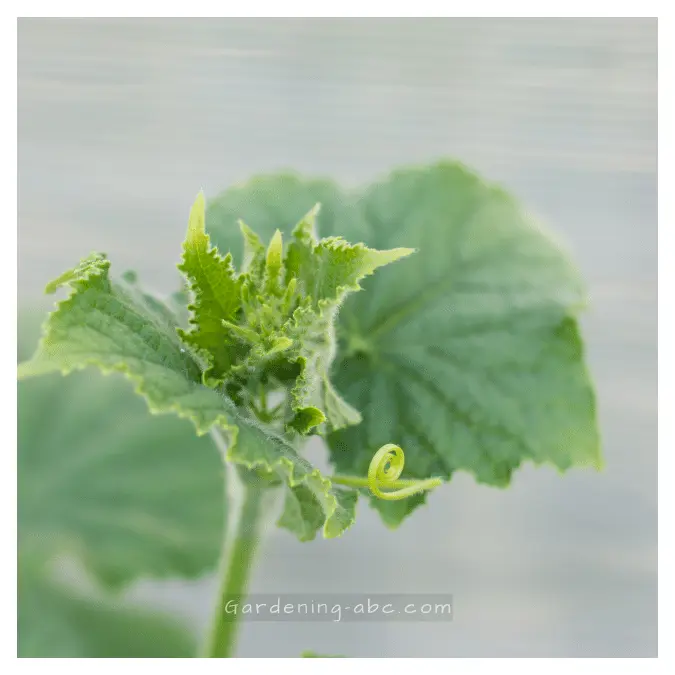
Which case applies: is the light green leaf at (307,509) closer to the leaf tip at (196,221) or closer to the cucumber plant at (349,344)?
the cucumber plant at (349,344)

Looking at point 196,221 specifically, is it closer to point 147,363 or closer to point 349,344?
point 147,363

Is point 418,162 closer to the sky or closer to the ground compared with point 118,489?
closer to the sky

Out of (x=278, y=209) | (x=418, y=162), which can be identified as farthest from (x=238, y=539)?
(x=418, y=162)

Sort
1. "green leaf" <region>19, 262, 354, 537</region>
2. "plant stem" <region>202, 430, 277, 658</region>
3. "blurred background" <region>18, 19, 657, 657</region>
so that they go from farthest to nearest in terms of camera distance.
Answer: "blurred background" <region>18, 19, 657, 657</region>
"plant stem" <region>202, 430, 277, 658</region>
"green leaf" <region>19, 262, 354, 537</region>

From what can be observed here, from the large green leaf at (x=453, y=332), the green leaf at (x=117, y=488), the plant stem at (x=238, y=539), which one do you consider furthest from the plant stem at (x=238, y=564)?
the green leaf at (x=117, y=488)

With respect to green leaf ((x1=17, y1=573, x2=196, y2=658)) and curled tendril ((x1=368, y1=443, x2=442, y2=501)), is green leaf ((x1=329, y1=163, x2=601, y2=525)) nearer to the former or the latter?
curled tendril ((x1=368, y1=443, x2=442, y2=501))

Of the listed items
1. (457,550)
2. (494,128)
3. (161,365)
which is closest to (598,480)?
(457,550)

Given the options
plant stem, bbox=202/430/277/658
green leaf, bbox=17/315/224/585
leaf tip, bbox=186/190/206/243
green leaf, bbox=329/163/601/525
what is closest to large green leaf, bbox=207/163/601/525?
green leaf, bbox=329/163/601/525
